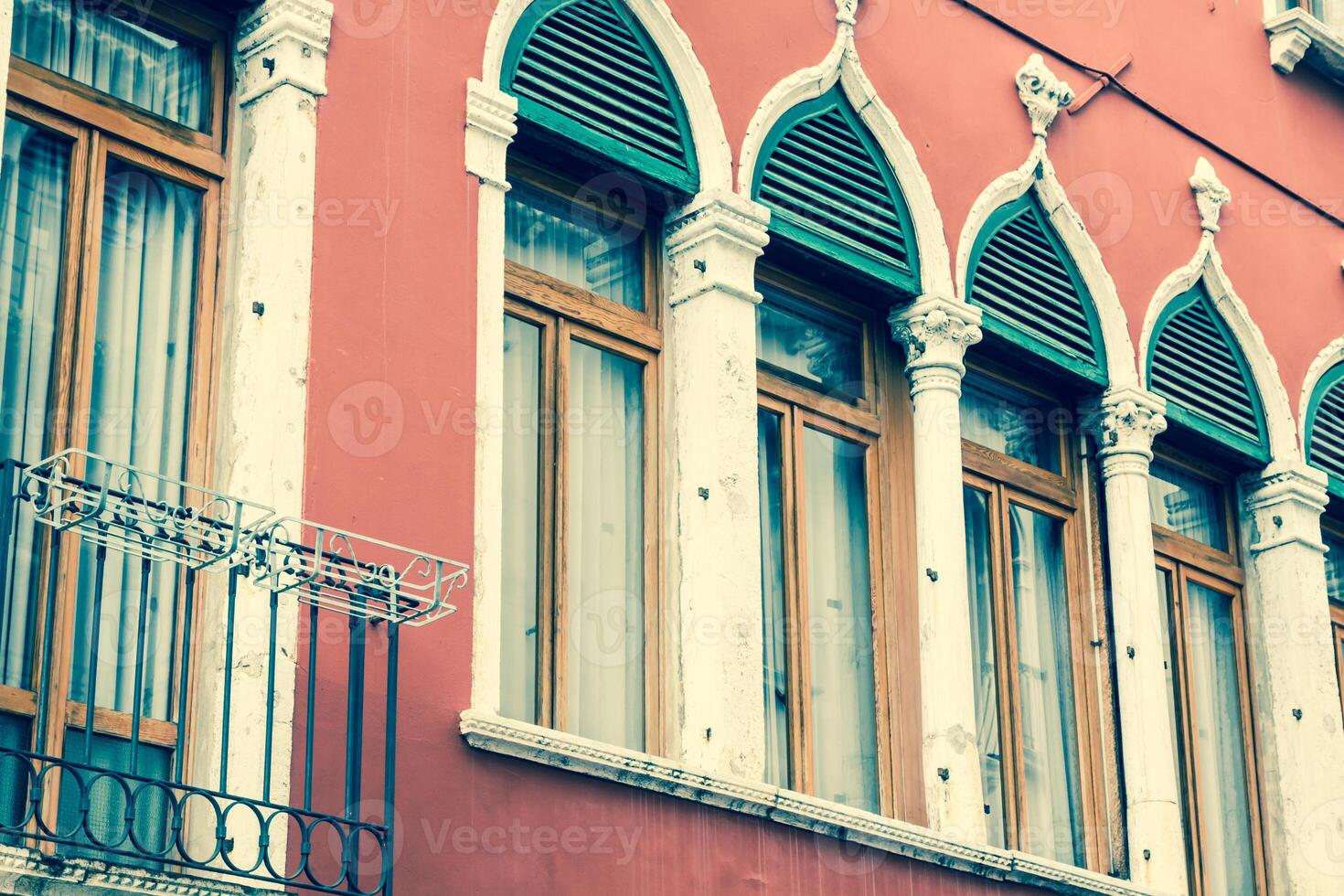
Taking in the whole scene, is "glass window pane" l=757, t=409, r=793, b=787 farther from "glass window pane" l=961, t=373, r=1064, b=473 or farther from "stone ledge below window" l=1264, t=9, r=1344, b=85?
"stone ledge below window" l=1264, t=9, r=1344, b=85

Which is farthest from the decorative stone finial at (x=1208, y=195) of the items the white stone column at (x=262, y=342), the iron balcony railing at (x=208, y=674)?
the iron balcony railing at (x=208, y=674)

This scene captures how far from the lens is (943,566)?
9445mm

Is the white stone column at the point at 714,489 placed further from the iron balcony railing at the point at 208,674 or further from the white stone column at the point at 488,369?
the iron balcony railing at the point at 208,674

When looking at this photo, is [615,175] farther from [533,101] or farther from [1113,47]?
[1113,47]

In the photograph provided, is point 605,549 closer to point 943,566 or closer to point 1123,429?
point 943,566

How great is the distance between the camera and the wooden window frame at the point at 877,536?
9172 millimetres

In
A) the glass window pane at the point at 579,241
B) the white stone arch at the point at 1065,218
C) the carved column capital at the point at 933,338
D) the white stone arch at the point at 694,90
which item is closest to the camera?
the glass window pane at the point at 579,241

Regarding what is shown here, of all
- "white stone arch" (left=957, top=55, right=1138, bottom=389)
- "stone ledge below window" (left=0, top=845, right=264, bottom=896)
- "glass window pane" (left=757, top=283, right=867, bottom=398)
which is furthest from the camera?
"white stone arch" (left=957, top=55, right=1138, bottom=389)

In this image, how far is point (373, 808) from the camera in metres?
7.12

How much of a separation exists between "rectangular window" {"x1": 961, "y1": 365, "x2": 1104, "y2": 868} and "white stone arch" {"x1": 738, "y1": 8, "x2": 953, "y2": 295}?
0.67 m

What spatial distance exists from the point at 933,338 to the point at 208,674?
385cm

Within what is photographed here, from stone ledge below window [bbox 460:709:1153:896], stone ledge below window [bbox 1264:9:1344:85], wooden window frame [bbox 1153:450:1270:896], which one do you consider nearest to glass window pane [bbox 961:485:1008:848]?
stone ledge below window [bbox 460:709:1153:896]

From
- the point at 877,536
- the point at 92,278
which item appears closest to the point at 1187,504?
the point at 877,536

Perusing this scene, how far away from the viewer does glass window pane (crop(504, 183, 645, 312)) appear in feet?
28.7
